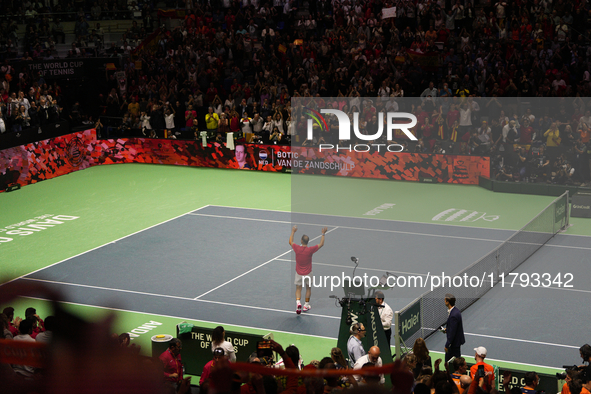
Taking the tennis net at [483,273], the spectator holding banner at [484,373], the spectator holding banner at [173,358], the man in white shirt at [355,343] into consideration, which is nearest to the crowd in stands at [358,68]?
the tennis net at [483,273]

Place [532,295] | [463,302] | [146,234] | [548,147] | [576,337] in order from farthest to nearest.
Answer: [548,147], [146,234], [532,295], [463,302], [576,337]

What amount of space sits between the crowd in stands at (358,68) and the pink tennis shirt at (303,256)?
1458 cm

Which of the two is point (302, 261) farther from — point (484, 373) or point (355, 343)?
point (484, 373)

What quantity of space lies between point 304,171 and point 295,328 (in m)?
16.5

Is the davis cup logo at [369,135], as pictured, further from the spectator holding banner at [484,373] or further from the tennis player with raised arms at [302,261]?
the spectator holding banner at [484,373]

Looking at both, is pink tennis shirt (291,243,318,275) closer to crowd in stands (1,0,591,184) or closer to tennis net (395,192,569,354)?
tennis net (395,192,569,354)

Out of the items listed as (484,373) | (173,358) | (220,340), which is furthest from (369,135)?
(484,373)

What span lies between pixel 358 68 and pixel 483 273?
18.8 m

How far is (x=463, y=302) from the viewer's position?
16.8 meters

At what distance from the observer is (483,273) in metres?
17.7

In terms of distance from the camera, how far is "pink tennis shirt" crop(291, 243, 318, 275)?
54.0 feet

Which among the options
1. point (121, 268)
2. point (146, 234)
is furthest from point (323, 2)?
point (121, 268)

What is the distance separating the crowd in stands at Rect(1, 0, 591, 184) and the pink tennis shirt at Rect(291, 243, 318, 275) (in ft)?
47.8

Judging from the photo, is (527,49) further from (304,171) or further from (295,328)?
(295,328)
